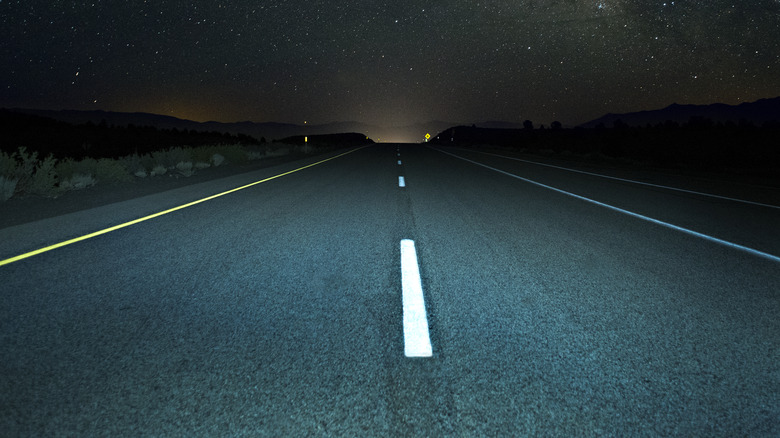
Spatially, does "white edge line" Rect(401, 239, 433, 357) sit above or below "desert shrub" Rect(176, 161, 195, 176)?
above

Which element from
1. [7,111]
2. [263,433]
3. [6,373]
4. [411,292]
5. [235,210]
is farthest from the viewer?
[7,111]

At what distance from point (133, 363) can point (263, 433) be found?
42.6 inches

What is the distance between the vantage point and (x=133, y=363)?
103 inches

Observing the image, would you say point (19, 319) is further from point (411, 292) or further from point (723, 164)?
point (723, 164)

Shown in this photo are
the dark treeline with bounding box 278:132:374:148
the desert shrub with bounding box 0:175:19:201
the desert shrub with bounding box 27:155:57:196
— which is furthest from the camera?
the dark treeline with bounding box 278:132:374:148

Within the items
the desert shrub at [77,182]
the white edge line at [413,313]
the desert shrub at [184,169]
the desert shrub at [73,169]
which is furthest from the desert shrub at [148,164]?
the white edge line at [413,313]

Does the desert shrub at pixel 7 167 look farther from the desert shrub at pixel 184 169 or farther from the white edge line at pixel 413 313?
the white edge line at pixel 413 313

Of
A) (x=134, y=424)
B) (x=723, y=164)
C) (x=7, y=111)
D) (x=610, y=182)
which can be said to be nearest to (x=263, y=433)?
(x=134, y=424)

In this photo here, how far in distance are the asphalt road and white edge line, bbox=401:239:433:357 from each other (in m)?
0.07

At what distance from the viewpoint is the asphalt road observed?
7.04ft

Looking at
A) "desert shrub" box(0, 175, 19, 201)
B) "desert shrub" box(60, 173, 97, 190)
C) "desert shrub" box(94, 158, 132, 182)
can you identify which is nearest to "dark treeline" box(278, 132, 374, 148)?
"desert shrub" box(94, 158, 132, 182)

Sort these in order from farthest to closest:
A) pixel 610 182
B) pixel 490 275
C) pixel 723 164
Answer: pixel 723 164, pixel 610 182, pixel 490 275

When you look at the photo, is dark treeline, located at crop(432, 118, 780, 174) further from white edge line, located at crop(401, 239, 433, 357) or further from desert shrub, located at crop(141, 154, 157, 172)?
desert shrub, located at crop(141, 154, 157, 172)

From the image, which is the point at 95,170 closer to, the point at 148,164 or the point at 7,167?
the point at 7,167
